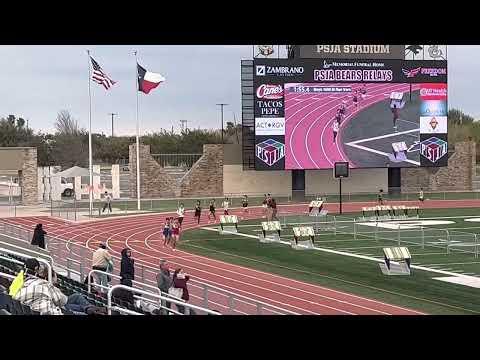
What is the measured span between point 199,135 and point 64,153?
2061 centimetres

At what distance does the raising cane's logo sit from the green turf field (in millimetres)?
16860

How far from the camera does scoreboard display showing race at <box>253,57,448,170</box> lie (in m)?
50.6

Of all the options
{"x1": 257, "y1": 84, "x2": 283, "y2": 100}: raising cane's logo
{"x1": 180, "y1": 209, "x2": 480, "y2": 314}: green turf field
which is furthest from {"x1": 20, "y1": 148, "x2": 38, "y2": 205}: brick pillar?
{"x1": 180, "y1": 209, "x2": 480, "y2": 314}: green turf field

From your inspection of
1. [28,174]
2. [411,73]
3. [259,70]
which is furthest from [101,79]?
[411,73]

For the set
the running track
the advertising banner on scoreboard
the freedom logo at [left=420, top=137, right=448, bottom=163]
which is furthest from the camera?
the freedom logo at [left=420, top=137, right=448, bottom=163]

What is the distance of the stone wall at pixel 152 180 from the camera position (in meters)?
59.5

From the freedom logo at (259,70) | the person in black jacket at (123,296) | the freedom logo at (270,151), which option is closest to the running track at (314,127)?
the freedom logo at (270,151)

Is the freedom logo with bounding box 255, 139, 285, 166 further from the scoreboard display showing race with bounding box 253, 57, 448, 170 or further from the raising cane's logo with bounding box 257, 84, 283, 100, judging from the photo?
the raising cane's logo with bounding box 257, 84, 283, 100

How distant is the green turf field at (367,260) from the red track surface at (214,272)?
64 centimetres

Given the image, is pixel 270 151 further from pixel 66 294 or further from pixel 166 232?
→ pixel 66 294

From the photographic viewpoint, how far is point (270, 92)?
50.3 meters

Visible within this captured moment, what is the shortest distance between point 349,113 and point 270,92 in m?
5.85

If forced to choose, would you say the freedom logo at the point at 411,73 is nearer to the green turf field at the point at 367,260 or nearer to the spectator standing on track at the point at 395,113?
the spectator standing on track at the point at 395,113
